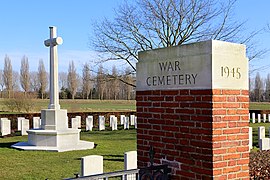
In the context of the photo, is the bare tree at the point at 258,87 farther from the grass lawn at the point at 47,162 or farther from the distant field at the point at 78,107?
the grass lawn at the point at 47,162

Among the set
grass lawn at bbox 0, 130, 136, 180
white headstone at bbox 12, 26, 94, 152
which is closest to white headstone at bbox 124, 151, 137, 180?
grass lawn at bbox 0, 130, 136, 180

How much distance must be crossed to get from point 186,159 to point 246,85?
1117mm

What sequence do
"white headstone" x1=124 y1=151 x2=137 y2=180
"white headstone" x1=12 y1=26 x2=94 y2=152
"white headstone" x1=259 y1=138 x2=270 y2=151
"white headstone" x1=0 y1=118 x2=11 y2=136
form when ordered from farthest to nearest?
"white headstone" x1=0 y1=118 x2=11 y2=136
"white headstone" x1=12 y1=26 x2=94 y2=152
"white headstone" x1=259 y1=138 x2=270 y2=151
"white headstone" x1=124 y1=151 x2=137 y2=180

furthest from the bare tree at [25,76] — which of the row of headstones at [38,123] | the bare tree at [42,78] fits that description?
the row of headstones at [38,123]

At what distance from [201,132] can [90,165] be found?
2.79 meters

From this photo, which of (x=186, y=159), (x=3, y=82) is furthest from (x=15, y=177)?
(x=3, y=82)

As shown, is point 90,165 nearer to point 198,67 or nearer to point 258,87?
point 198,67

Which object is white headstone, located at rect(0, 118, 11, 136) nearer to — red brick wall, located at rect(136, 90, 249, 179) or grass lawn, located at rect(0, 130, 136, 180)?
grass lawn, located at rect(0, 130, 136, 180)

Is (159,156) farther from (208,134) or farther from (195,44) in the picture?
(195,44)

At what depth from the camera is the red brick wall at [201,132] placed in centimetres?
373

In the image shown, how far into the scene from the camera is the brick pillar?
375 cm

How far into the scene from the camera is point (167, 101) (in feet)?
14.0

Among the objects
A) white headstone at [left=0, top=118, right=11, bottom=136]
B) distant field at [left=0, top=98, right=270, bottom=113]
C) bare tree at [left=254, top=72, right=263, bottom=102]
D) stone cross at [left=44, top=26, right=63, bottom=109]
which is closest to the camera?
stone cross at [left=44, top=26, right=63, bottom=109]

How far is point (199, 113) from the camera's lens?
151 inches
